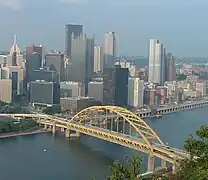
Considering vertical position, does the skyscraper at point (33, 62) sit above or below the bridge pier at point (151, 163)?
above

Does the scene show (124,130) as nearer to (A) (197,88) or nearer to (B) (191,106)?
(B) (191,106)

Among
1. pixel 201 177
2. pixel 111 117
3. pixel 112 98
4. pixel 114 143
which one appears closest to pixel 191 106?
pixel 112 98

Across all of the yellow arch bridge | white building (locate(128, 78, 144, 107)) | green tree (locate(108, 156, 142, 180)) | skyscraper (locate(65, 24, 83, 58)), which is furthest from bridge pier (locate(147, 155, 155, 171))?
skyscraper (locate(65, 24, 83, 58))

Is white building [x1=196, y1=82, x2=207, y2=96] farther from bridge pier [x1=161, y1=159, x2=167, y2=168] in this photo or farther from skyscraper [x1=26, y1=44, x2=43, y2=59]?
bridge pier [x1=161, y1=159, x2=167, y2=168]

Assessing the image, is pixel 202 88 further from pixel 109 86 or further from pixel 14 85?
pixel 14 85

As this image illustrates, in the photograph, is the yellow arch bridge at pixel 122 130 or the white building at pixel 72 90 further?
the white building at pixel 72 90

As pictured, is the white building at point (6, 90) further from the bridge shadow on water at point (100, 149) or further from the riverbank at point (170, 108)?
the bridge shadow on water at point (100, 149)

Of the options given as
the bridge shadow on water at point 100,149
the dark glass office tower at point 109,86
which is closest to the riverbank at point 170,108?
the dark glass office tower at point 109,86
